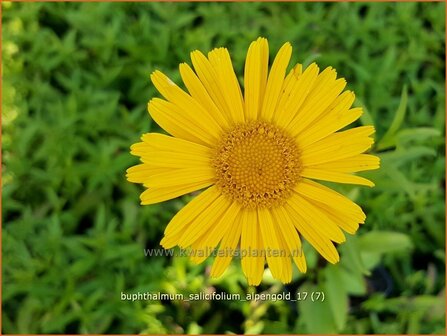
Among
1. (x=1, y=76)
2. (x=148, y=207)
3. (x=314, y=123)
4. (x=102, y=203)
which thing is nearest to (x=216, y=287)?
(x=148, y=207)

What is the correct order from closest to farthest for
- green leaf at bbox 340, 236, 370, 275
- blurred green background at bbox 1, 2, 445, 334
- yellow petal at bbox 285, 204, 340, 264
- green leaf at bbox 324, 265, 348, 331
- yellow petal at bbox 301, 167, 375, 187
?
yellow petal at bbox 301, 167, 375, 187
yellow petal at bbox 285, 204, 340, 264
green leaf at bbox 340, 236, 370, 275
green leaf at bbox 324, 265, 348, 331
blurred green background at bbox 1, 2, 445, 334

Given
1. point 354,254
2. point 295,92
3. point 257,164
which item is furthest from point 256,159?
point 354,254

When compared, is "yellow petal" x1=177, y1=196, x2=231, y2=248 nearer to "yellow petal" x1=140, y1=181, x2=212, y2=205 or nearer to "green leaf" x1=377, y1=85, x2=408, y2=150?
"yellow petal" x1=140, y1=181, x2=212, y2=205

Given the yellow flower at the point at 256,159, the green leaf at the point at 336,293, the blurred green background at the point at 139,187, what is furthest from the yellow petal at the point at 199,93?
the green leaf at the point at 336,293

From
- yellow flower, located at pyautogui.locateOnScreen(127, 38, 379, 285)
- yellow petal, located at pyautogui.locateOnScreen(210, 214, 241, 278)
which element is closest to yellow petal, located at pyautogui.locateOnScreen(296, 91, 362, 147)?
yellow flower, located at pyautogui.locateOnScreen(127, 38, 379, 285)

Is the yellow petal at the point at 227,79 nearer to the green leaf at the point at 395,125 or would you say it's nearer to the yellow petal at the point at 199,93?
the yellow petal at the point at 199,93

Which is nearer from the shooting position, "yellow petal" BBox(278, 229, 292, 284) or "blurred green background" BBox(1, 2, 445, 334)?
"yellow petal" BBox(278, 229, 292, 284)
